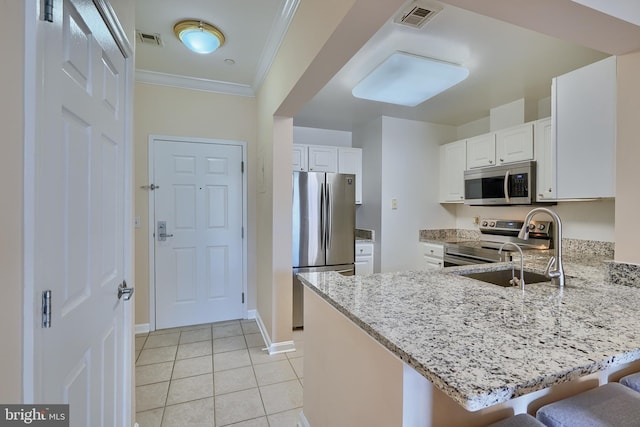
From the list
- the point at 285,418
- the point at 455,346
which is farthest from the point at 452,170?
the point at 455,346

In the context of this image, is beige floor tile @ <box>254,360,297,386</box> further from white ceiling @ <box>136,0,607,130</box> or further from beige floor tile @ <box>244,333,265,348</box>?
white ceiling @ <box>136,0,607,130</box>

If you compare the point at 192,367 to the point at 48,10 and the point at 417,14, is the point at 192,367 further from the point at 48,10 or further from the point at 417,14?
the point at 417,14

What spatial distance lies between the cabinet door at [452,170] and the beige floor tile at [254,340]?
2850mm

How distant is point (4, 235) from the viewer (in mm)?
621

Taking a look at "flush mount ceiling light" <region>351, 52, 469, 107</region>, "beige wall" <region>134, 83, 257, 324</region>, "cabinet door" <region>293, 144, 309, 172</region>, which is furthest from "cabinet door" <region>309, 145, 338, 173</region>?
"flush mount ceiling light" <region>351, 52, 469, 107</region>

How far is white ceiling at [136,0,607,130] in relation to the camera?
196cm

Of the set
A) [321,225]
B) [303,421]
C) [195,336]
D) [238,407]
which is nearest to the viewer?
[303,421]

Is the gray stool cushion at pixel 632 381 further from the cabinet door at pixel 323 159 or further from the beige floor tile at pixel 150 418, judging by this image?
the cabinet door at pixel 323 159

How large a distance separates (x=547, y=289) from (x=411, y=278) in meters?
0.59

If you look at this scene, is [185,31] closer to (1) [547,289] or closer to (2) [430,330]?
(2) [430,330]

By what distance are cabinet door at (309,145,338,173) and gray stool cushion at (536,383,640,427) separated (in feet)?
10.4

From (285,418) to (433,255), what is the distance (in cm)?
261

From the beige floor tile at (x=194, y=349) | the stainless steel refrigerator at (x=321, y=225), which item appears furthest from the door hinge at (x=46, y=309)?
the stainless steel refrigerator at (x=321, y=225)

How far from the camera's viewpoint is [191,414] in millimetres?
1811
